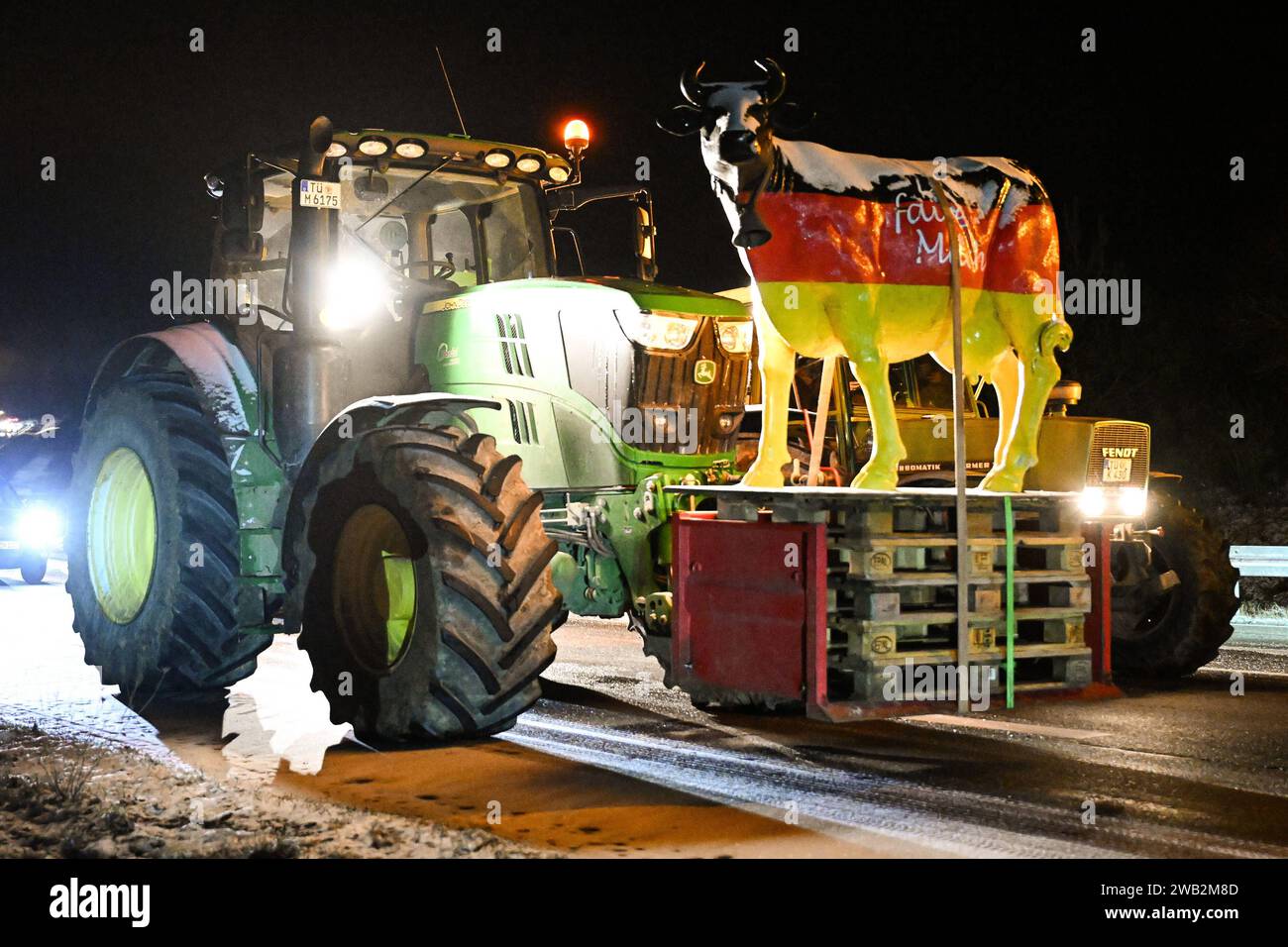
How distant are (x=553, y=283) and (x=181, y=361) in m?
2.38

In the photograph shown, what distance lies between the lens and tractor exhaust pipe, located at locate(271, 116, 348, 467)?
887cm

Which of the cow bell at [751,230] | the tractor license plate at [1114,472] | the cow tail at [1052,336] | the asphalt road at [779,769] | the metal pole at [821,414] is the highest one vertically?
the cow bell at [751,230]

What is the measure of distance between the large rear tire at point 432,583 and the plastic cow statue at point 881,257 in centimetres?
151

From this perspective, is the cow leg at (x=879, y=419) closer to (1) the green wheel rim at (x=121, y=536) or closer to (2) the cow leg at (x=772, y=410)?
(2) the cow leg at (x=772, y=410)

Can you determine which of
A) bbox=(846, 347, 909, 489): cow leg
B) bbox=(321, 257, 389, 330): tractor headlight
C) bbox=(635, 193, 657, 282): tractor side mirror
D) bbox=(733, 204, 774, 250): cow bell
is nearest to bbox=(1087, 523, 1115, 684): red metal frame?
bbox=(846, 347, 909, 489): cow leg

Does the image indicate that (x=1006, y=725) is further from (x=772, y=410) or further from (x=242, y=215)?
(x=242, y=215)

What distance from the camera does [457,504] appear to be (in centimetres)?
748

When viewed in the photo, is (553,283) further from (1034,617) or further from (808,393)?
(808,393)

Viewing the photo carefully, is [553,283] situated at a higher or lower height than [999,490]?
higher

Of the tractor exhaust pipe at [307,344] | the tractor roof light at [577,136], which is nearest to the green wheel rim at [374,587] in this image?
the tractor exhaust pipe at [307,344]

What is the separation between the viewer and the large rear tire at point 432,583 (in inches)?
289

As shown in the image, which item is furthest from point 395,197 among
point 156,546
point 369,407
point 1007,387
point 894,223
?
point 1007,387

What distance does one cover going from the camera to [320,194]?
28.9 feet
